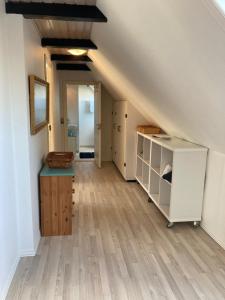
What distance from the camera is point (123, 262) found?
2.39 m

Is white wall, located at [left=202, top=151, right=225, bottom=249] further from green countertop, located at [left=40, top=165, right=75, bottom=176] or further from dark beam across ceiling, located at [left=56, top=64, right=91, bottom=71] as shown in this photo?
Answer: dark beam across ceiling, located at [left=56, top=64, right=91, bottom=71]

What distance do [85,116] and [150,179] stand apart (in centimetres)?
499

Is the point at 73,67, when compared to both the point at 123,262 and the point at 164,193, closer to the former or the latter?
the point at 164,193

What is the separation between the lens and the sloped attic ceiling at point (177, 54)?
53.5 inches

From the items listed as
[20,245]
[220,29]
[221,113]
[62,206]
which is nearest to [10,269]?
[20,245]

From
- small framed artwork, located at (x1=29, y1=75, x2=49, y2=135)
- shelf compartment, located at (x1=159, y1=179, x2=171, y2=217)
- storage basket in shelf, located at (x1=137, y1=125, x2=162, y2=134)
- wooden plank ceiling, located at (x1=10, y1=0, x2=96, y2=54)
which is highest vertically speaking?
wooden plank ceiling, located at (x1=10, y1=0, x2=96, y2=54)

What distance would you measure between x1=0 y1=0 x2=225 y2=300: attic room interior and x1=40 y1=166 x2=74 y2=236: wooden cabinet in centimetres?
1

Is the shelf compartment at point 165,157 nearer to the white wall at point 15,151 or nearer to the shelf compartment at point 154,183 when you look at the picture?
the shelf compartment at point 154,183

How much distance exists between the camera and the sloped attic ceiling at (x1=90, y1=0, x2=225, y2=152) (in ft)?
4.46

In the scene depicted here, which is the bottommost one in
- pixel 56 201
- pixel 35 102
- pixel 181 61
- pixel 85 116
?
pixel 56 201

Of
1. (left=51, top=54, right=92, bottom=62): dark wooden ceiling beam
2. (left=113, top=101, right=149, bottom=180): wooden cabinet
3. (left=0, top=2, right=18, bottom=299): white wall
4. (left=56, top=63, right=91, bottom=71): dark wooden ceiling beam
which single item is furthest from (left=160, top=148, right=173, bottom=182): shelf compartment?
(left=56, top=63, right=91, bottom=71): dark wooden ceiling beam

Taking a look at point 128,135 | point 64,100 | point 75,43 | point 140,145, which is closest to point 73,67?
point 64,100

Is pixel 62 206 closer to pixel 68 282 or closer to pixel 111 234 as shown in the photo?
pixel 111 234

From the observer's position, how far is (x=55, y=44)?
130 inches
